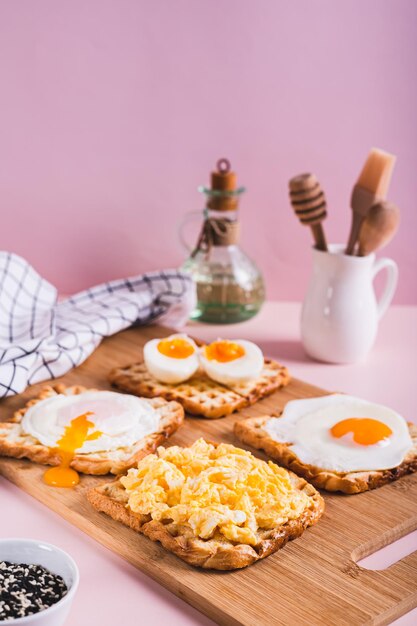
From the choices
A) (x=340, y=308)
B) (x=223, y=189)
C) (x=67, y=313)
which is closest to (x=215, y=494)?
(x=340, y=308)

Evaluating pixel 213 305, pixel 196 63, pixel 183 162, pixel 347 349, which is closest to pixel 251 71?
pixel 196 63

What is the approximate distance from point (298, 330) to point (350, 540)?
175 cm

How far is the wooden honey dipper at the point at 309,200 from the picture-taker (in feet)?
11.5

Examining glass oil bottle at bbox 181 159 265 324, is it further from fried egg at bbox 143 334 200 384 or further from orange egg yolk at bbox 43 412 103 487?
orange egg yolk at bbox 43 412 103 487

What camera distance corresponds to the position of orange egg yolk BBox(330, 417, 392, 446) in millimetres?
2799

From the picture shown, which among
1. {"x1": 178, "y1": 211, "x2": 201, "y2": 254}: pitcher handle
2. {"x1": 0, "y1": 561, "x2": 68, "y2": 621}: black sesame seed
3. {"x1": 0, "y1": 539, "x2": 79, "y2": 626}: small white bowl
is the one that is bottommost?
{"x1": 0, "y1": 561, "x2": 68, "y2": 621}: black sesame seed

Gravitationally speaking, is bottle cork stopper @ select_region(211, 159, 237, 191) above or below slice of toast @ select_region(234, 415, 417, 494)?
above

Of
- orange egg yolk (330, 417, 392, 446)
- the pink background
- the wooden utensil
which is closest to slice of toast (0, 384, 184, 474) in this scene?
orange egg yolk (330, 417, 392, 446)

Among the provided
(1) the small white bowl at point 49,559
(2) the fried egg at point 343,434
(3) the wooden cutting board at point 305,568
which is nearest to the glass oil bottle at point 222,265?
(2) the fried egg at point 343,434

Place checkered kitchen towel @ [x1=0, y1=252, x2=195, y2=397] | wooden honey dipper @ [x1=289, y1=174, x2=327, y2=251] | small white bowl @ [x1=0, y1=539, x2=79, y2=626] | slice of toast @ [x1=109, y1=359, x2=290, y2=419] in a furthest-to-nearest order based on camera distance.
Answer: wooden honey dipper @ [x1=289, y1=174, x2=327, y2=251] → checkered kitchen towel @ [x1=0, y1=252, x2=195, y2=397] → slice of toast @ [x1=109, y1=359, x2=290, y2=419] → small white bowl @ [x1=0, y1=539, x2=79, y2=626]

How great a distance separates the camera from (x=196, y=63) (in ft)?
13.7

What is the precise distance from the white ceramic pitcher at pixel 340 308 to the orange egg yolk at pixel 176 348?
1.87ft

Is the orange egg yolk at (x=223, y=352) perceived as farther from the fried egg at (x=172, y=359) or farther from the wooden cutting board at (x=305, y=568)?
the wooden cutting board at (x=305, y=568)

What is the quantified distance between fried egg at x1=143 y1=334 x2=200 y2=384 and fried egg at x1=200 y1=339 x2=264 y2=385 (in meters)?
0.05
